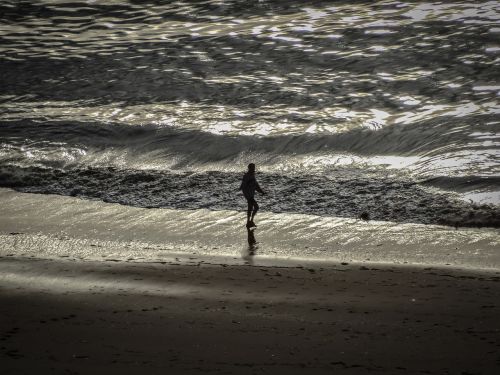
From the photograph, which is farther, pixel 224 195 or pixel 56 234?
pixel 224 195

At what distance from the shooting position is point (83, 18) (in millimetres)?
27203

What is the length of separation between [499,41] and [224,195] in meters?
11.7

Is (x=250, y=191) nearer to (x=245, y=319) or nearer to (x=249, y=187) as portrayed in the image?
(x=249, y=187)

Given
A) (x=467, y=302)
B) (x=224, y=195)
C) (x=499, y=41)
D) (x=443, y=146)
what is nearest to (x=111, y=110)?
(x=224, y=195)

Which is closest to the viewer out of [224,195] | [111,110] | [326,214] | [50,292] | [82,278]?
[50,292]

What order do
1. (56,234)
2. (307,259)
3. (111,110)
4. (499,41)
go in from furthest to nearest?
(499,41)
(111,110)
(56,234)
(307,259)

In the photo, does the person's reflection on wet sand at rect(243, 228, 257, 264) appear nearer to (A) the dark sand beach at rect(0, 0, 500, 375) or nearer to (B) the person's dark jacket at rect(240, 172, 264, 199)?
(A) the dark sand beach at rect(0, 0, 500, 375)

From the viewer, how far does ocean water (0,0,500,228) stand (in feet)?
45.1

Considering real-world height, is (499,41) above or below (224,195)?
above

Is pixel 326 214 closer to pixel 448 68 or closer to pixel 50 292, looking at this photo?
pixel 50 292

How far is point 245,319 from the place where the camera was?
24.6 ft

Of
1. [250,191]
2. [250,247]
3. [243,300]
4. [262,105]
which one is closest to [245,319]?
[243,300]

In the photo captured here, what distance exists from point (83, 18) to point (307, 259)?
19.9m

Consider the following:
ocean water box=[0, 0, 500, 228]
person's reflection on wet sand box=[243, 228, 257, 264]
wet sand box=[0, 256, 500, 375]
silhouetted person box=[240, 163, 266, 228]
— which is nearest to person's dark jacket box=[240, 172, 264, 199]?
silhouetted person box=[240, 163, 266, 228]
